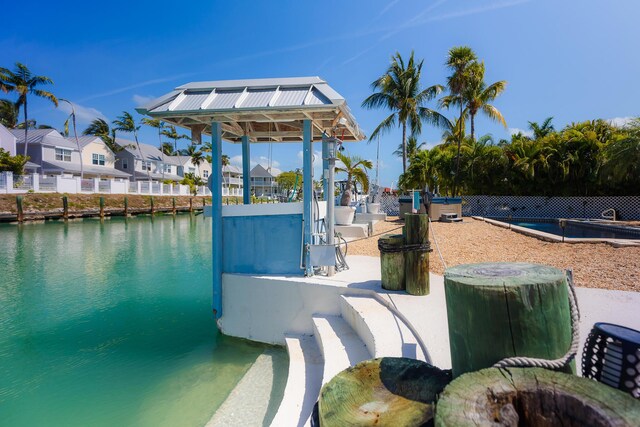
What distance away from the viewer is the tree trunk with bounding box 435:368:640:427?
113 cm

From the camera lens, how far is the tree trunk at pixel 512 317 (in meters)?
1.58

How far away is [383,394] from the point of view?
183 cm

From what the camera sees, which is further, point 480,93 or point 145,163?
point 145,163

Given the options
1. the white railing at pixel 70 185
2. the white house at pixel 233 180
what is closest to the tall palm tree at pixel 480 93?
the white railing at pixel 70 185

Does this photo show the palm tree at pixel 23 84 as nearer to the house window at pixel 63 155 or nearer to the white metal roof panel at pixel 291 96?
the house window at pixel 63 155

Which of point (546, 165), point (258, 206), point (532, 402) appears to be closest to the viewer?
point (532, 402)

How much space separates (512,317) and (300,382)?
103 inches

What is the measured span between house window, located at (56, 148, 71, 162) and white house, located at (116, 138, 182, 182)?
9.10m

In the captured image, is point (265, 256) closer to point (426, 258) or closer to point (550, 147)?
point (426, 258)

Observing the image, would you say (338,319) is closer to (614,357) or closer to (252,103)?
(252,103)

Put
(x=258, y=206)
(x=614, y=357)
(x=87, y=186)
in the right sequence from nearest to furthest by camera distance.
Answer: (x=614, y=357) < (x=258, y=206) < (x=87, y=186)

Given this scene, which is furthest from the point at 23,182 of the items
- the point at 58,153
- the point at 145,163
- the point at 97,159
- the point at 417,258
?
the point at 417,258

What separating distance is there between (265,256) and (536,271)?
13.9ft

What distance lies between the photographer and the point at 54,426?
3.55 metres
